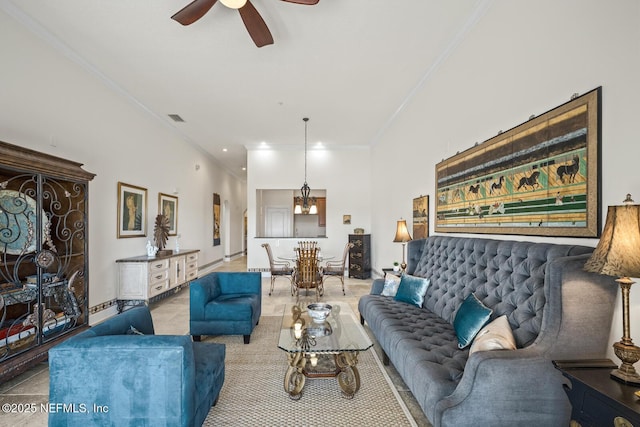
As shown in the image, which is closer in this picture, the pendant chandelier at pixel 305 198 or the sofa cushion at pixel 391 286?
the sofa cushion at pixel 391 286

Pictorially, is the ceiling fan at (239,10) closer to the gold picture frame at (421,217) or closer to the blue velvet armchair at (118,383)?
the blue velvet armchair at (118,383)

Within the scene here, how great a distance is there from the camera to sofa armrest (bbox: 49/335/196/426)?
1538 millimetres

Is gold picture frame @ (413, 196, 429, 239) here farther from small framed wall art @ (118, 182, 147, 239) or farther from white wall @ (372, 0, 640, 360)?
small framed wall art @ (118, 182, 147, 239)

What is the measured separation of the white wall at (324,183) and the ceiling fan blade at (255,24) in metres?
4.71

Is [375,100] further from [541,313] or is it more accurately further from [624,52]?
[541,313]

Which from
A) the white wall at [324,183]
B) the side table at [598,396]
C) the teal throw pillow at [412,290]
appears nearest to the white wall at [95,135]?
the white wall at [324,183]

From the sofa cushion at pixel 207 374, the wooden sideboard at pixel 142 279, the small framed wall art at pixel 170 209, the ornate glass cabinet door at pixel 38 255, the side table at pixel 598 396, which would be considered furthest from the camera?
the small framed wall art at pixel 170 209

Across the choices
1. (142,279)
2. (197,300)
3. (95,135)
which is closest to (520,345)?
(197,300)

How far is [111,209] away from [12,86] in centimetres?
188

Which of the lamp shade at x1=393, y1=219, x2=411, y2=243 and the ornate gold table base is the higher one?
the lamp shade at x1=393, y1=219, x2=411, y2=243

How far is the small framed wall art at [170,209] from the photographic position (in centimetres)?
572

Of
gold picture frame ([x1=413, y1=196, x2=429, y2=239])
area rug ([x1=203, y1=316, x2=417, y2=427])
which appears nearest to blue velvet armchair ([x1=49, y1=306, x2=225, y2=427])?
area rug ([x1=203, y1=316, x2=417, y2=427])

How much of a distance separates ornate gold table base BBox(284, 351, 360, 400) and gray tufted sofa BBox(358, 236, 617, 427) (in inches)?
14.0

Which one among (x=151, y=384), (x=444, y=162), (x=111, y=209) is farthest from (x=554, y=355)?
(x=111, y=209)
